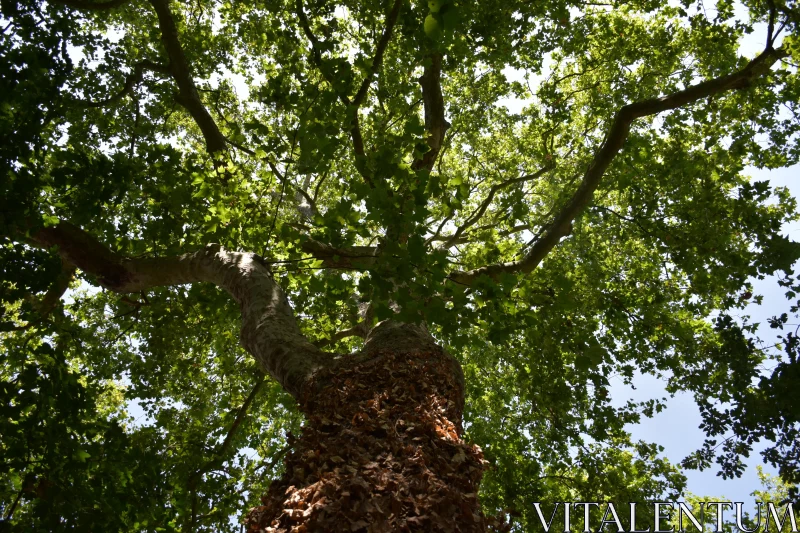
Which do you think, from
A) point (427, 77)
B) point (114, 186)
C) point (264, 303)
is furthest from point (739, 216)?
point (114, 186)

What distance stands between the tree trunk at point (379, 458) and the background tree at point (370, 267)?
17mm

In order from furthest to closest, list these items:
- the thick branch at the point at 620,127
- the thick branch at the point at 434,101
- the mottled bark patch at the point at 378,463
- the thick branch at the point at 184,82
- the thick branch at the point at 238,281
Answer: the thick branch at the point at 434,101 < the thick branch at the point at 184,82 < the thick branch at the point at 620,127 < the thick branch at the point at 238,281 < the mottled bark patch at the point at 378,463

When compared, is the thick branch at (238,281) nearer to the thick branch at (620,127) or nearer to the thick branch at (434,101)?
the thick branch at (620,127)

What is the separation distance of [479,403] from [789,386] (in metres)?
6.18

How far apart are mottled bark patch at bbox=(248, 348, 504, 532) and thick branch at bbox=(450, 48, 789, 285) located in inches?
122

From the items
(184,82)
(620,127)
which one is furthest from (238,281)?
(620,127)

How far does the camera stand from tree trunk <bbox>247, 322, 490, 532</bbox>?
209cm

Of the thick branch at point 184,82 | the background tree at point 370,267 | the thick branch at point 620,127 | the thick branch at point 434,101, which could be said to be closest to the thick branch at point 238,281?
the background tree at point 370,267

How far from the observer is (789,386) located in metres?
4.88

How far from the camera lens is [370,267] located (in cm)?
398

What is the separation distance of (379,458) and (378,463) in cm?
7

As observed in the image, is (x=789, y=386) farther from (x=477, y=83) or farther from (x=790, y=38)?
(x=477, y=83)

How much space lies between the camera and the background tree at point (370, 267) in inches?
121

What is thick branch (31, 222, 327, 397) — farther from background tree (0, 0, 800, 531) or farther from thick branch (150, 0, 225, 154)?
thick branch (150, 0, 225, 154)
